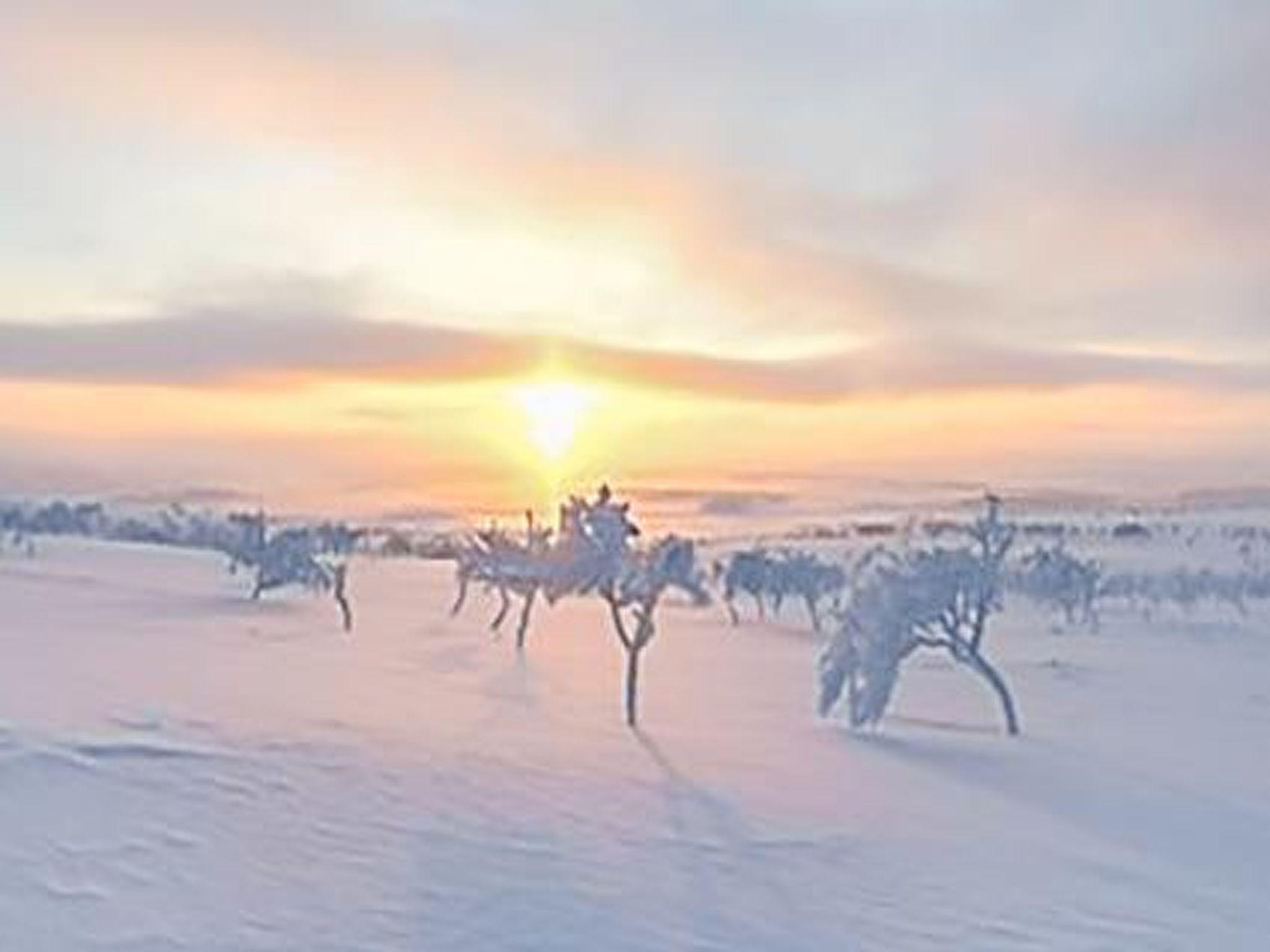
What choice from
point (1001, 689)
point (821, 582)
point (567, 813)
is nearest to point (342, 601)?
point (1001, 689)

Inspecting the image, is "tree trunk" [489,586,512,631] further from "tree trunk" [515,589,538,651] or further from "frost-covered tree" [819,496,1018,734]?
"frost-covered tree" [819,496,1018,734]

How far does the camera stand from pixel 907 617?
3716 cm

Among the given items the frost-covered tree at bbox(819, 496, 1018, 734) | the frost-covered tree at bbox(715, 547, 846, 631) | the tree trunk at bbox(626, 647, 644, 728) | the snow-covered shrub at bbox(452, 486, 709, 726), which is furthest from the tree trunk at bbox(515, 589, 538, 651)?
the frost-covered tree at bbox(715, 547, 846, 631)

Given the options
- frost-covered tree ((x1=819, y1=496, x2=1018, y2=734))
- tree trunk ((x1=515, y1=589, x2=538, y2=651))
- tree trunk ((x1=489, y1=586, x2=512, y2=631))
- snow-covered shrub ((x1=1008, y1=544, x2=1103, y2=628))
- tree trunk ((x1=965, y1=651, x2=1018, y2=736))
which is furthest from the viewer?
snow-covered shrub ((x1=1008, y1=544, x2=1103, y2=628))

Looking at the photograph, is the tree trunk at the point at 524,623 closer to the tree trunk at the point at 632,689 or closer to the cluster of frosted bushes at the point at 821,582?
the cluster of frosted bushes at the point at 821,582

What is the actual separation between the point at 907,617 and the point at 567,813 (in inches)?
647

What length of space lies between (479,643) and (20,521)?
47852 mm

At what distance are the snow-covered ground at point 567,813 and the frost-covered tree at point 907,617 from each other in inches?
35.5

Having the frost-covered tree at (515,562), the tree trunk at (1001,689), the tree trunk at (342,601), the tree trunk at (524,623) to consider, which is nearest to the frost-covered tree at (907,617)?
the tree trunk at (1001,689)

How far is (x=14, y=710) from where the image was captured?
80.6ft

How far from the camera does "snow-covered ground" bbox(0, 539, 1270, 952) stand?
1723 centimetres

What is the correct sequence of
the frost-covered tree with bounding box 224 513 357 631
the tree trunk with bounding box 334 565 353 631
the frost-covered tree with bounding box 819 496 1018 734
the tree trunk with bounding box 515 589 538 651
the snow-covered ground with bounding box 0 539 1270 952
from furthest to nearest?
the frost-covered tree with bounding box 224 513 357 631 < the tree trunk with bounding box 334 565 353 631 < the tree trunk with bounding box 515 589 538 651 < the frost-covered tree with bounding box 819 496 1018 734 < the snow-covered ground with bounding box 0 539 1270 952

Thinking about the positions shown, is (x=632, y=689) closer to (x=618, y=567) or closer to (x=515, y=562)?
(x=618, y=567)

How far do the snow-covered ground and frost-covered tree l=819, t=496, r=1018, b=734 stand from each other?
901 mm
